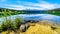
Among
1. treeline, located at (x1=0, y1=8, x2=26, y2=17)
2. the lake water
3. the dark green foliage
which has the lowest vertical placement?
the dark green foliage

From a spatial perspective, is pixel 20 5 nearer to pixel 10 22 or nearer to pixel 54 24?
pixel 10 22

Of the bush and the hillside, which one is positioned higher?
the hillside

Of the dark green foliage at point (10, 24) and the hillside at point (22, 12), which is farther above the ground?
the hillside at point (22, 12)

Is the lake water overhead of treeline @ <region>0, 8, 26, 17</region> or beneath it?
beneath

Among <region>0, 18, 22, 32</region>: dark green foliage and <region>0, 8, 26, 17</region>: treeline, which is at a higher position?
<region>0, 8, 26, 17</region>: treeline

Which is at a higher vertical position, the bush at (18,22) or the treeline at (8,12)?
the treeline at (8,12)

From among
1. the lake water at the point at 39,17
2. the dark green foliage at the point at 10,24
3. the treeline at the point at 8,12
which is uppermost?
the treeline at the point at 8,12

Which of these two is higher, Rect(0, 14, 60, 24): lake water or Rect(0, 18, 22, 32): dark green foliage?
Rect(0, 14, 60, 24): lake water

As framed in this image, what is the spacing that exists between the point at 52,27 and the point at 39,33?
0.69 feet

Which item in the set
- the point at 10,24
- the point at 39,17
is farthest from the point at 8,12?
the point at 39,17

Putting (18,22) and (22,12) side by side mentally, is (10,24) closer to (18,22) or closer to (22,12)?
(18,22)

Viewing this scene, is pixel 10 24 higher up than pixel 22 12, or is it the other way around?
pixel 22 12

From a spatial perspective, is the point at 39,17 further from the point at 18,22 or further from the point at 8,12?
the point at 8,12

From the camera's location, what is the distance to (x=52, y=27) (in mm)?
1571
